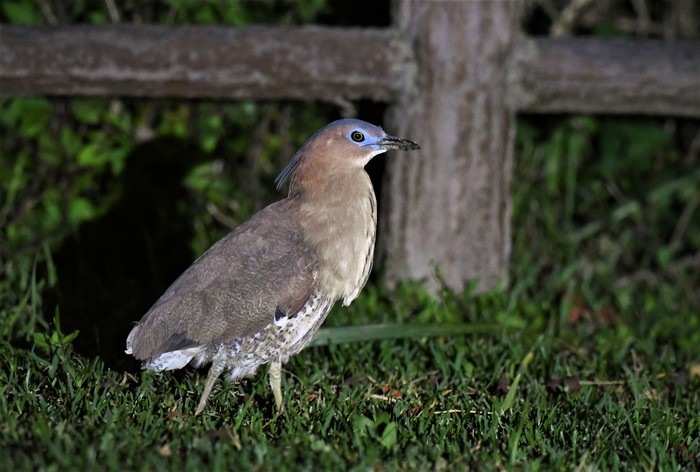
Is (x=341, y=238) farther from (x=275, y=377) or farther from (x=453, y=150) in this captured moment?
(x=453, y=150)

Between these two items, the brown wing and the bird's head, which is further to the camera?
the bird's head

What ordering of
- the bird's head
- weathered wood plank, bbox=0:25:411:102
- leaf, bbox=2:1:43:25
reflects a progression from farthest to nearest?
1. leaf, bbox=2:1:43:25
2. weathered wood plank, bbox=0:25:411:102
3. the bird's head

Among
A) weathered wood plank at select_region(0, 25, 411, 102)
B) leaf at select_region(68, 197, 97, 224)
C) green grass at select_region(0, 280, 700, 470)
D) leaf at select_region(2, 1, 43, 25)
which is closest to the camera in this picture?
green grass at select_region(0, 280, 700, 470)

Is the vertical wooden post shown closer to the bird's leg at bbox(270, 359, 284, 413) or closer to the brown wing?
the brown wing

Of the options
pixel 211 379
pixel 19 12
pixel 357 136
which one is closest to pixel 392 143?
pixel 357 136

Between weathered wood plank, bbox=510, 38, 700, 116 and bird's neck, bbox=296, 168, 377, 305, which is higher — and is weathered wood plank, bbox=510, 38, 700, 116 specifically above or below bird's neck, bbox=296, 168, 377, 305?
above

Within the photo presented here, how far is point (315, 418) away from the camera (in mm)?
4301

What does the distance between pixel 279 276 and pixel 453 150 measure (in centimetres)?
184

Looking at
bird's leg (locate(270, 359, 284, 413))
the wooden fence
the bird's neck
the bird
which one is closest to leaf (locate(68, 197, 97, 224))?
the wooden fence

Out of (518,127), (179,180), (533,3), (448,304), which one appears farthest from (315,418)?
(533,3)

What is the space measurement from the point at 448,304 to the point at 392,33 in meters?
1.49

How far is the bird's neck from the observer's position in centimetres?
442

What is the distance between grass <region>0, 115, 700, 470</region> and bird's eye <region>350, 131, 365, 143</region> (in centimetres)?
103

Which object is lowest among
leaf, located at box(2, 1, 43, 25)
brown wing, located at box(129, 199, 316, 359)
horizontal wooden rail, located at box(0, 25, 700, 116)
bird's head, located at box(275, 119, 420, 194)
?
brown wing, located at box(129, 199, 316, 359)
